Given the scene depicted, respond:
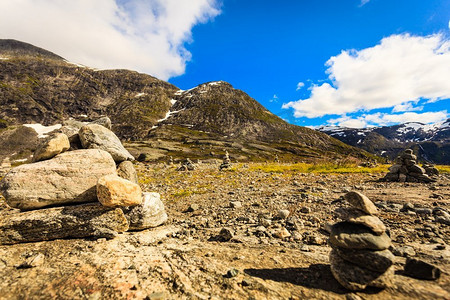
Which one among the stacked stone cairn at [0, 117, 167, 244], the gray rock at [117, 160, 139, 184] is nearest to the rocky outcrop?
the stacked stone cairn at [0, 117, 167, 244]

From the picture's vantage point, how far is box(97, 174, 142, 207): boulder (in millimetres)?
7371

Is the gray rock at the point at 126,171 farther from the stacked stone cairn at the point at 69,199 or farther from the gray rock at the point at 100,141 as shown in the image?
the stacked stone cairn at the point at 69,199

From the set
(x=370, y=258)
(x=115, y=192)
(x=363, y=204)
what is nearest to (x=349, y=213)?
(x=363, y=204)

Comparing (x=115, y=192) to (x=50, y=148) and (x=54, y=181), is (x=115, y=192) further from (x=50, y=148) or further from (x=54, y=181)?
(x=50, y=148)

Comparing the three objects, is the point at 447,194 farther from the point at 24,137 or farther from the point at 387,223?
the point at 24,137

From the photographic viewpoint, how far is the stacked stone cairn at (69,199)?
7.45 metres

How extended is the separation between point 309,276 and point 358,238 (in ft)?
5.25

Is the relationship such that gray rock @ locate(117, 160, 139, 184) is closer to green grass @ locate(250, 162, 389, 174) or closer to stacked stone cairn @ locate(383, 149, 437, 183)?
green grass @ locate(250, 162, 389, 174)

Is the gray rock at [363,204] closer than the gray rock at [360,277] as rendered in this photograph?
No

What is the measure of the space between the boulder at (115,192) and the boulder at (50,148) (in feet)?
12.3

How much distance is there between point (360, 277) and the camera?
4582 millimetres

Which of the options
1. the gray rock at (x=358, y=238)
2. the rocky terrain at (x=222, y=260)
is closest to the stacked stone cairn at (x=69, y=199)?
the rocky terrain at (x=222, y=260)

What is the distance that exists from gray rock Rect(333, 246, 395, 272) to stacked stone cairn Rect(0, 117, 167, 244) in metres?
7.49

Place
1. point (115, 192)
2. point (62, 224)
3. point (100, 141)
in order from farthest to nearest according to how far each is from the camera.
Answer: point (100, 141), point (62, 224), point (115, 192)
